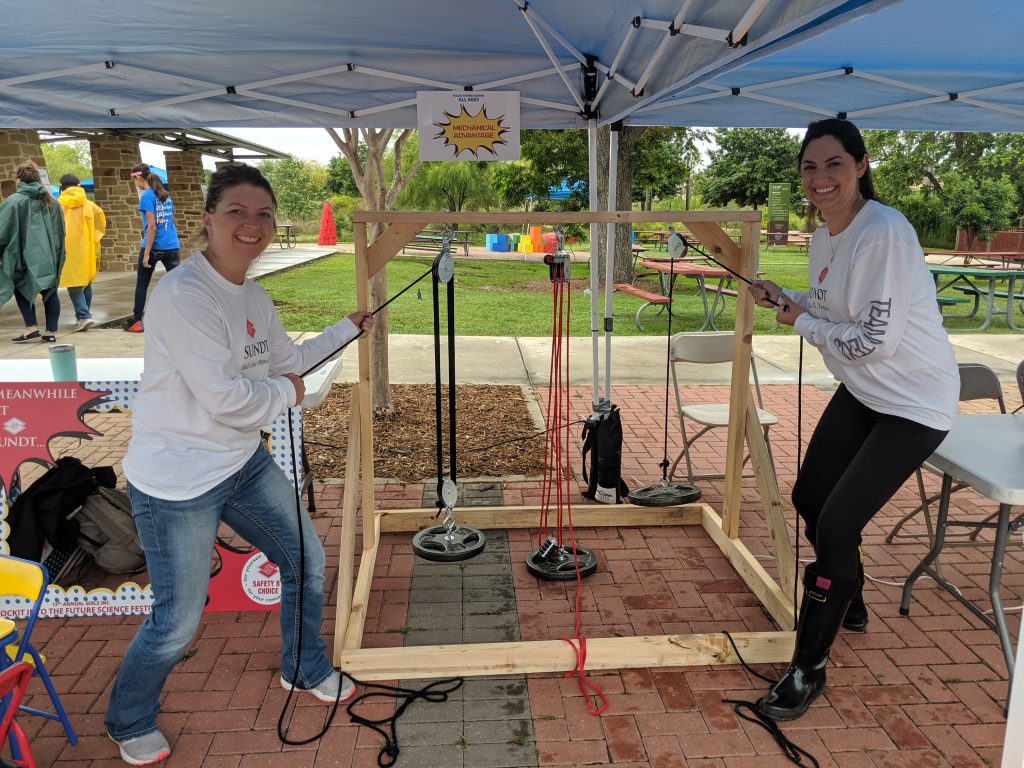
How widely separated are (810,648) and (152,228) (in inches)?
329

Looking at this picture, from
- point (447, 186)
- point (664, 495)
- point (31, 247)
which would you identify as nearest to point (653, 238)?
point (447, 186)

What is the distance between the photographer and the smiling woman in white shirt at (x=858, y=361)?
7.74ft

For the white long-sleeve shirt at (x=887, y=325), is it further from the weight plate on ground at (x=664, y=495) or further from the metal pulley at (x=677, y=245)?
the weight plate on ground at (x=664, y=495)

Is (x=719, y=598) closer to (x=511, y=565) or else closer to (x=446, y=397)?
(x=511, y=565)

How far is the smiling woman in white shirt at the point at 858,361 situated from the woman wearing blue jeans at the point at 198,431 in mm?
1783

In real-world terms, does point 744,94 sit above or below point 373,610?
above

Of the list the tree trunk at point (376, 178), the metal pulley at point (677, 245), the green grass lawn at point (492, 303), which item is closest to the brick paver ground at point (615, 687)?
the metal pulley at point (677, 245)

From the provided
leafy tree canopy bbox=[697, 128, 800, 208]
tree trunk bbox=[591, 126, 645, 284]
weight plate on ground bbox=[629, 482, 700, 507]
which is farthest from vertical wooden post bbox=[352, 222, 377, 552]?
leafy tree canopy bbox=[697, 128, 800, 208]

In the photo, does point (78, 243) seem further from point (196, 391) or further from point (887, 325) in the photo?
point (887, 325)

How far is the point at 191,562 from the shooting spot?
7.37 feet

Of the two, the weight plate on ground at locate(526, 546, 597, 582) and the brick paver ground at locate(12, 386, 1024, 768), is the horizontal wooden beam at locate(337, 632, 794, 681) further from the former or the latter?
the weight plate on ground at locate(526, 546, 597, 582)

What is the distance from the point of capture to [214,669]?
2881 mm

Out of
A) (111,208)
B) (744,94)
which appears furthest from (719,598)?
(111,208)

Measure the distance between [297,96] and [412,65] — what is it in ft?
2.39
